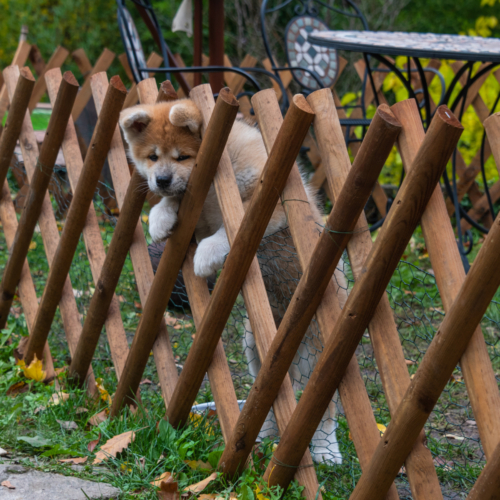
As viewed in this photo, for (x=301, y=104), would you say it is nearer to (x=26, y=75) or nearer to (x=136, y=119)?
(x=136, y=119)

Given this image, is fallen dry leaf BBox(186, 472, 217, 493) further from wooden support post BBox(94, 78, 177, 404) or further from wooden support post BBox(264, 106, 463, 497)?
wooden support post BBox(94, 78, 177, 404)

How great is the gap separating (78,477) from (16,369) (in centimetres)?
97

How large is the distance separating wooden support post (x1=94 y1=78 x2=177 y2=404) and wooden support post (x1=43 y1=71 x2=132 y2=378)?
22 centimetres

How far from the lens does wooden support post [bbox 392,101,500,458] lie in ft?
4.20

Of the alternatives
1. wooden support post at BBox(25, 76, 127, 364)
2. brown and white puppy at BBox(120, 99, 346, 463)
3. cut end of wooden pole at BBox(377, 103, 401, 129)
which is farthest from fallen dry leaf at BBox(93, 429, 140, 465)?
cut end of wooden pole at BBox(377, 103, 401, 129)

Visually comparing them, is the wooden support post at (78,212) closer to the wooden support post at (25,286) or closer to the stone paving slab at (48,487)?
the wooden support post at (25,286)

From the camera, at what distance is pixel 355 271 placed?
1517 millimetres

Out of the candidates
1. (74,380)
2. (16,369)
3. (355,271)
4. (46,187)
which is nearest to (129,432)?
(74,380)

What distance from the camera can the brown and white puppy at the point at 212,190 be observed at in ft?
6.73

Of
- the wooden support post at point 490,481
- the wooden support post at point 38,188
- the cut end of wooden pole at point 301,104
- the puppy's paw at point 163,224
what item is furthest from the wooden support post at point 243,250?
the wooden support post at point 38,188

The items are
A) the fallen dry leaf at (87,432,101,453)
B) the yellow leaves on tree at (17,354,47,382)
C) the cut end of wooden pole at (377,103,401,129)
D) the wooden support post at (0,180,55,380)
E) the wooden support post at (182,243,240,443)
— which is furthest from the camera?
the wooden support post at (0,180,55,380)

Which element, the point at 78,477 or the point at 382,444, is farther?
the point at 78,477

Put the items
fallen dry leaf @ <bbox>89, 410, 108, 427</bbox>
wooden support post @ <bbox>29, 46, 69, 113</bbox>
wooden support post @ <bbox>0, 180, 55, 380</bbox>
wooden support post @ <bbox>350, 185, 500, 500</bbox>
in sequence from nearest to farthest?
wooden support post @ <bbox>350, 185, 500, 500</bbox>, fallen dry leaf @ <bbox>89, 410, 108, 427</bbox>, wooden support post @ <bbox>0, 180, 55, 380</bbox>, wooden support post @ <bbox>29, 46, 69, 113</bbox>

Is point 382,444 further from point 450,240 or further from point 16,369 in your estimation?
point 16,369
